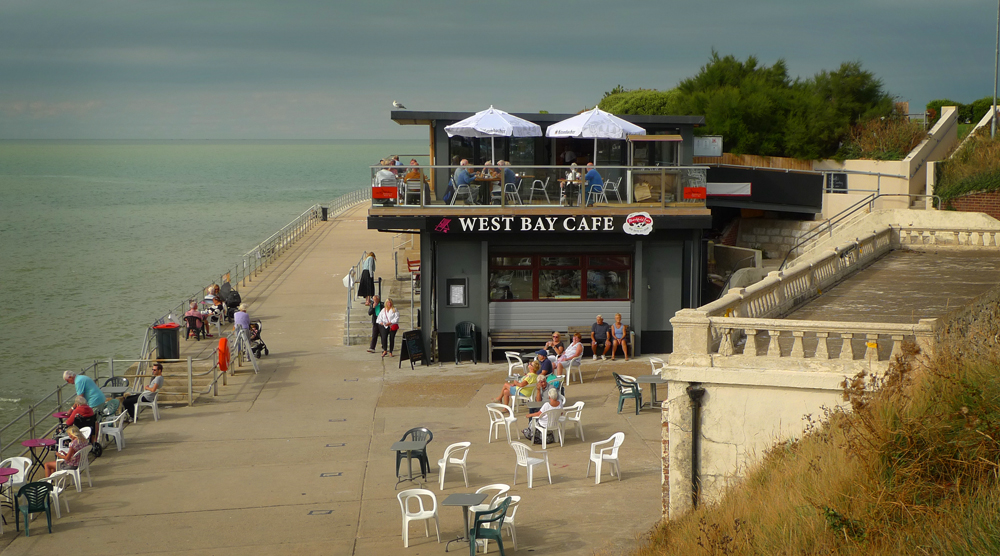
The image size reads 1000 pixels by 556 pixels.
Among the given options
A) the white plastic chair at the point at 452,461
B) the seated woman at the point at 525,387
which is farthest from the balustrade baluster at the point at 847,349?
the seated woman at the point at 525,387

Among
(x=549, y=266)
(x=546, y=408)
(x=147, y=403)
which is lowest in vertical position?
(x=147, y=403)

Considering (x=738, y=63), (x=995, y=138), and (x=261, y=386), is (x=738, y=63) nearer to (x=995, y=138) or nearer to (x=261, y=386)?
(x=995, y=138)

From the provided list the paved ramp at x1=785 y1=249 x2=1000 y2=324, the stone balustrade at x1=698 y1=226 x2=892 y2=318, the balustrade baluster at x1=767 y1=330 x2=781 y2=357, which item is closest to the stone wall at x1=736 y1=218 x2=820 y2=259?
the paved ramp at x1=785 y1=249 x2=1000 y2=324

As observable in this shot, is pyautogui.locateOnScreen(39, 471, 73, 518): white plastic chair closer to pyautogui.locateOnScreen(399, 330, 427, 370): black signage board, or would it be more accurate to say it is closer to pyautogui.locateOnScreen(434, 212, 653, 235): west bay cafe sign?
pyautogui.locateOnScreen(399, 330, 427, 370): black signage board

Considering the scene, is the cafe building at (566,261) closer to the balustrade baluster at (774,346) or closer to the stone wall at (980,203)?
the stone wall at (980,203)

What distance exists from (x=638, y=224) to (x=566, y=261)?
6.52ft

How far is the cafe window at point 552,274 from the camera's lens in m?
22.2

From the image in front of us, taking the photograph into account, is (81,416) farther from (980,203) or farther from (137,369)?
(980,203)

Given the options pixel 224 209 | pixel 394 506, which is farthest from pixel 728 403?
pixel 224 209

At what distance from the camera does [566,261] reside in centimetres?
2220

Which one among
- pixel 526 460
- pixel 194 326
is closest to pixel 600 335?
pixel 526 460

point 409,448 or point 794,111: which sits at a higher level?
point 794,111

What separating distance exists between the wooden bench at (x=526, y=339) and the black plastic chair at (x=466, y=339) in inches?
12.9

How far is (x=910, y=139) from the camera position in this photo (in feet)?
98.3
